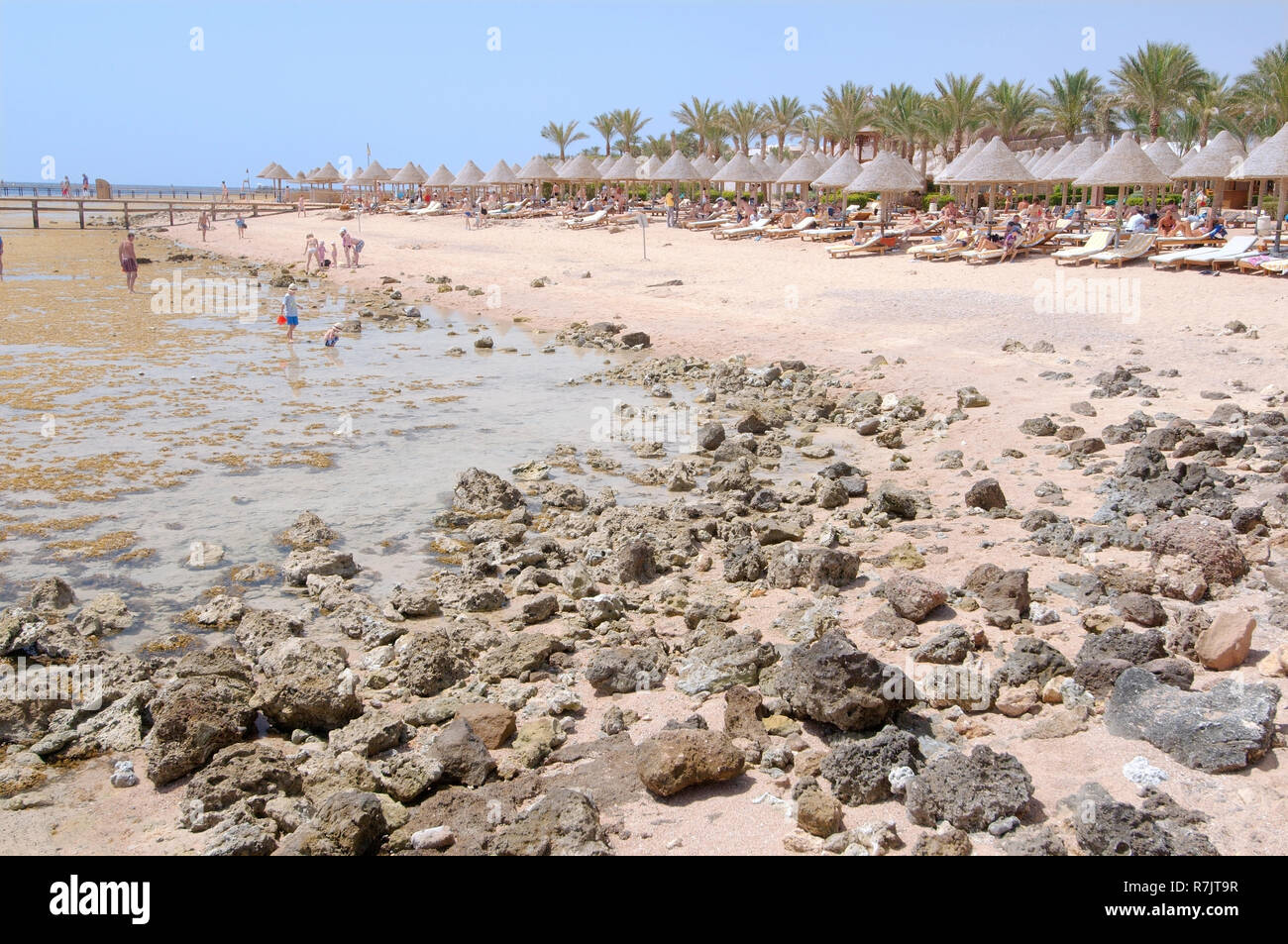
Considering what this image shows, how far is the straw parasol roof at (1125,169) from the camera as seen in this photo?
23.9 metres

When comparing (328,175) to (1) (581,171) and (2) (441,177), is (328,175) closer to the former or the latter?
(2) (441,177)

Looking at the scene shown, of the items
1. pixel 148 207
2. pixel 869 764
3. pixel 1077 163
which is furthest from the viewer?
pixel 148 207

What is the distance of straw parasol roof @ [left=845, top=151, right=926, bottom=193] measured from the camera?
28.1 metres

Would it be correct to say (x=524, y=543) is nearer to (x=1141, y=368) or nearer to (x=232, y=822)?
(x=232, y=822)

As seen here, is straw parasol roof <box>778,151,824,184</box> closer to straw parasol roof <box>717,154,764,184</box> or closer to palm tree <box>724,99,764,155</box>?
straw parasol roof <box>717,154,764,184</box>

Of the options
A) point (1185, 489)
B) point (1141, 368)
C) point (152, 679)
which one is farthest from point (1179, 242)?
point (152, 679)

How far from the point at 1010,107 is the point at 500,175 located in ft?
81.7

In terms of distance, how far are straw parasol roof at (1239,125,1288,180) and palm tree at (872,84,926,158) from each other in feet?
78.0

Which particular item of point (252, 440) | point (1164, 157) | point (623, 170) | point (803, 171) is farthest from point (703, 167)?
point (252, 440)

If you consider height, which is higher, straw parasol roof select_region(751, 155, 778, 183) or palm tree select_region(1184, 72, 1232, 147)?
palm tree select_region(1184, 72, 1232, 147)

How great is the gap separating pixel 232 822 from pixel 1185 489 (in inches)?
323

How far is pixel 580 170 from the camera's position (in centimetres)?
4684

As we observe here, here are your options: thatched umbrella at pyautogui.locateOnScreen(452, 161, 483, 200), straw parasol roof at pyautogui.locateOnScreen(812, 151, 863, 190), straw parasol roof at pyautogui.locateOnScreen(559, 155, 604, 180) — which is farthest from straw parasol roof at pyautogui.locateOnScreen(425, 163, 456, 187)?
straw parasol roof at pyautogui.locateOnScreen(812, 151, 863, 190)

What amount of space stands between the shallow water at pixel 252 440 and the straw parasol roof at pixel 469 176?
31967 mm
